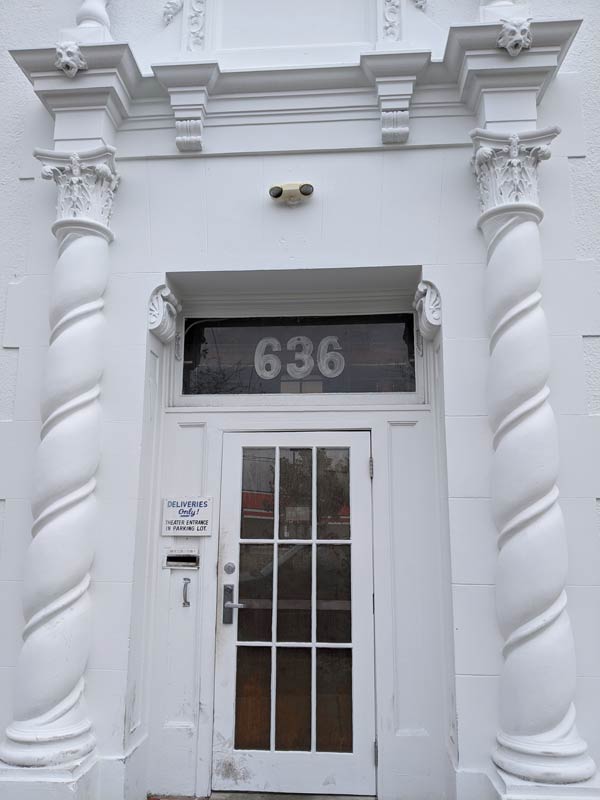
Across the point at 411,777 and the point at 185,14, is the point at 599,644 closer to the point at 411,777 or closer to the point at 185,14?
the point at 411,777

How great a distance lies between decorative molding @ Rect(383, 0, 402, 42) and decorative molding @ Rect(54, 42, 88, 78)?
172 centimetres

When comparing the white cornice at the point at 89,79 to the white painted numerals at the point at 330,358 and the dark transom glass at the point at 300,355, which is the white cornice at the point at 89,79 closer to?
the dark transom glass at the point at 300,355

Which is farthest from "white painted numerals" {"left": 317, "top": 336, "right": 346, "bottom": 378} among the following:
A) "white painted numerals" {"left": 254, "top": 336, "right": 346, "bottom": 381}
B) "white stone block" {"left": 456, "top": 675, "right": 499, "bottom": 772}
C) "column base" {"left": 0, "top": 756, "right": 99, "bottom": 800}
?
"column base" {"left": 0, "top": 756, "right": 99, "bottom": 800}

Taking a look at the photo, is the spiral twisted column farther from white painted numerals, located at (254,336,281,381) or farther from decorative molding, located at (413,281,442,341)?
decorative molding, located at (413,281,442,341)

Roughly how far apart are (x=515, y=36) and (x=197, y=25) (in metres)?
1.85

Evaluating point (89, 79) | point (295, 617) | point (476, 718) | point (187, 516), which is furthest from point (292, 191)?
point (476, 718)

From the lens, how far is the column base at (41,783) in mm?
2598

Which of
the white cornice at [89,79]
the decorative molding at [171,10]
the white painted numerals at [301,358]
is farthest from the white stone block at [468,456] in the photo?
the decorative molding at [171,10]

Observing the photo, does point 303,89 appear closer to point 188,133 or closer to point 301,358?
point 188,133

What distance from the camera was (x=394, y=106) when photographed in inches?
129

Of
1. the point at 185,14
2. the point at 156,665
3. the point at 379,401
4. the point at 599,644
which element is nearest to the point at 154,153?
the point at 185,14

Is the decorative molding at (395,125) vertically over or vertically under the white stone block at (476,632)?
over

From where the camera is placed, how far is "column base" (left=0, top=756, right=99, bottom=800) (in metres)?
2.60

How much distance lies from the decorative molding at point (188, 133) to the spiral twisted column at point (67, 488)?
1.29 ft
